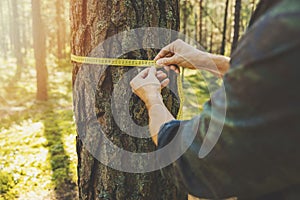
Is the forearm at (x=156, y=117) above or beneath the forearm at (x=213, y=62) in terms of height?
beneath

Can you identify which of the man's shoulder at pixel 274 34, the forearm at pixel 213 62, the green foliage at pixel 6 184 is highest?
the man's shoulder at pixel 274 34

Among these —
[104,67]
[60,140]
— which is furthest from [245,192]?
[60,140]

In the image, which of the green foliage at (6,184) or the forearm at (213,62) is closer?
the forearm at (213,62)

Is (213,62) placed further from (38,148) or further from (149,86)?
(38,148)

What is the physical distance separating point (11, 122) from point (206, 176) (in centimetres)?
Answer: 955

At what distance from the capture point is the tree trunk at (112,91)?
6.73 ft

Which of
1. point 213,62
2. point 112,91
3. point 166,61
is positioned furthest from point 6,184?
point 213,62

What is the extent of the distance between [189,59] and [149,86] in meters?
0.30

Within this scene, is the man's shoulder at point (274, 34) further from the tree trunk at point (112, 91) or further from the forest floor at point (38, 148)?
the forest floor at point (38, 148)

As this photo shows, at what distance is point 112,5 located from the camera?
2.03 m

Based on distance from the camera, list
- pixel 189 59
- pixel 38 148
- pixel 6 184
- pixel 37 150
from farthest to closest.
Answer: pixel 38 148 → pixel 37 150 → pixel 6 184 → pixel 189 59

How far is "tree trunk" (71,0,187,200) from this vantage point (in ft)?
6.73

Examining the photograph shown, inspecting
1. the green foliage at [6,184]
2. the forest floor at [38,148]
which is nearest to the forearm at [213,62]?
the forest floor at [38,148]

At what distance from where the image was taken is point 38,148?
6988 millimetres
